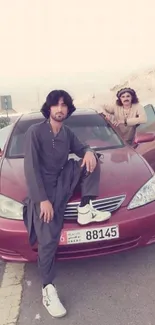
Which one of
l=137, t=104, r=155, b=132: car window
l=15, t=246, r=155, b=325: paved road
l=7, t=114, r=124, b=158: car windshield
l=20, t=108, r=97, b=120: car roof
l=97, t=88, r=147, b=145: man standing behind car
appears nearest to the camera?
l=15, t=246, r=155, b=325: paved road

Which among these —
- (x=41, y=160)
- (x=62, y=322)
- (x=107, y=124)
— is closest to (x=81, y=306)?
(x=62, y=322)

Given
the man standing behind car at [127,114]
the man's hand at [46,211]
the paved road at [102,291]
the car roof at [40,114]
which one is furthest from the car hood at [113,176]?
the man standing behind car at [127,114]

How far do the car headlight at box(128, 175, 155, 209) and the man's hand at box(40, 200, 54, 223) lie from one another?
66cm

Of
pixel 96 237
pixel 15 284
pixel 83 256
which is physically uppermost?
pixel 96 237

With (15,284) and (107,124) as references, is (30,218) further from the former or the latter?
(107,124)

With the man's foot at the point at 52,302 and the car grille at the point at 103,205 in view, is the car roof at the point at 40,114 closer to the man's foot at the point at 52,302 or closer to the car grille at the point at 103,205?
the car grille at the point at 103,205

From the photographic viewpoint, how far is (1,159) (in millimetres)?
4250

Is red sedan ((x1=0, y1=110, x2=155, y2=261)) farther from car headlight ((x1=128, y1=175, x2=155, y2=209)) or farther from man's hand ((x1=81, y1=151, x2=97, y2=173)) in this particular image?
man's hand ((x1=81, y1=151, x2=97, y2=173))

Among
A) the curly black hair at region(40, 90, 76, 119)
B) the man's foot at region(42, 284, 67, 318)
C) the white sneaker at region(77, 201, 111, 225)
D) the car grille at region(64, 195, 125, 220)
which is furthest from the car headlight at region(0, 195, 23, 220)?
the curly black hair at region(40, 90, 76, 119)

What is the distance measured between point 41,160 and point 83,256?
0.82 meters

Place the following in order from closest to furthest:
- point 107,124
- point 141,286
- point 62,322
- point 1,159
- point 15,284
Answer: point 62,322 → point 141,286 → point 15,284 → point 1,159 → point 107,124

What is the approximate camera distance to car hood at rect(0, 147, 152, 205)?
3.30 metres

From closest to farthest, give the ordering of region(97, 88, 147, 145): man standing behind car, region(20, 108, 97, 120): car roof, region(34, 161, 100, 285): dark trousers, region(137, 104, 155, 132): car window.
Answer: region(34, 161, 100, 285): dark trousers, region(20, 108, 97, 120): car roof, region(97, 88, 147, 145): man standing behind car, region(137, 104, 155, 132): car window

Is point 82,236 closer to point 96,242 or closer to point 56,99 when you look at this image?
point 96,242
